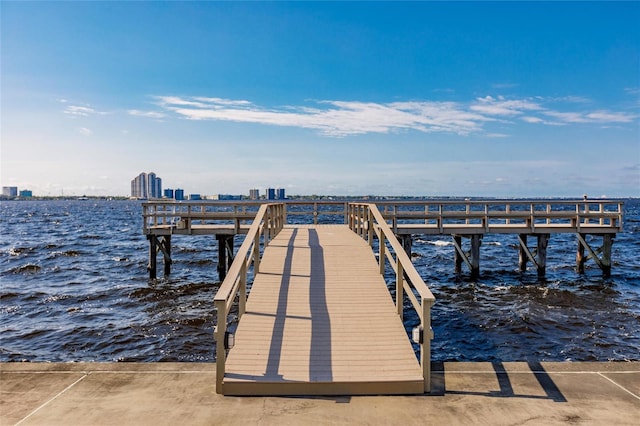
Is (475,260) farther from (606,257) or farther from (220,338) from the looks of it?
(220,338)

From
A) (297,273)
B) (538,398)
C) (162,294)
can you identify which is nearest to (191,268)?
(162,294)

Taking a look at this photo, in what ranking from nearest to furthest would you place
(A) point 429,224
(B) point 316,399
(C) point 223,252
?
(B) point 316,399 < (A) point 429,224 < (C) point 223,252

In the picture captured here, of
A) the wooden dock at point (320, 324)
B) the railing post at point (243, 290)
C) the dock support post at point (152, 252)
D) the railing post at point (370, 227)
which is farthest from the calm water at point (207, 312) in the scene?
the railing post at point (243, 290)

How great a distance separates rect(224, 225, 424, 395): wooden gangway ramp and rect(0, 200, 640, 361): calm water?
2878 mm

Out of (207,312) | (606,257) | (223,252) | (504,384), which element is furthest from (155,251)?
(606,257)

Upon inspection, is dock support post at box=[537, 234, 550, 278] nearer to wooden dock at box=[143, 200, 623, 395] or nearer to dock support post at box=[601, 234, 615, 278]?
dock support post at box=[601, 234, 615, 278]

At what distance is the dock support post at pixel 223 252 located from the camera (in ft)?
66.3

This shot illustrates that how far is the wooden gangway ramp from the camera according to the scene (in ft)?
19.3

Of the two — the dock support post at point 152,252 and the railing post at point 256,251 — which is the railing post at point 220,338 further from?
the dock support post at point 152,252

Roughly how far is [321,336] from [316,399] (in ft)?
5.44

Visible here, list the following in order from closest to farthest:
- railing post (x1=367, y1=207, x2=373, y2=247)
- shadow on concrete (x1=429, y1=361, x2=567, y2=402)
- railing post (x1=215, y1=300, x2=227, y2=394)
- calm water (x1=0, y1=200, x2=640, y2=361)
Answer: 1. shadow on concrete (x1=429, y1=361, x2=567, y2=402)
2. railing post (x1=215, y1=300, x2=227, y2=394)
3. calm water (x1=0, y1=200, x2=640, y2=361)
4. railing post (x1=367, y1=207, x2=373, y2=247)

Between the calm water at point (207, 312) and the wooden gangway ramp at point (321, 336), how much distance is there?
2878 mm

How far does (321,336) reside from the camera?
7.27 m

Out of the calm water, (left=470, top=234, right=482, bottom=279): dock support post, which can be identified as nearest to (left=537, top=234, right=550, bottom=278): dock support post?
the calm water
